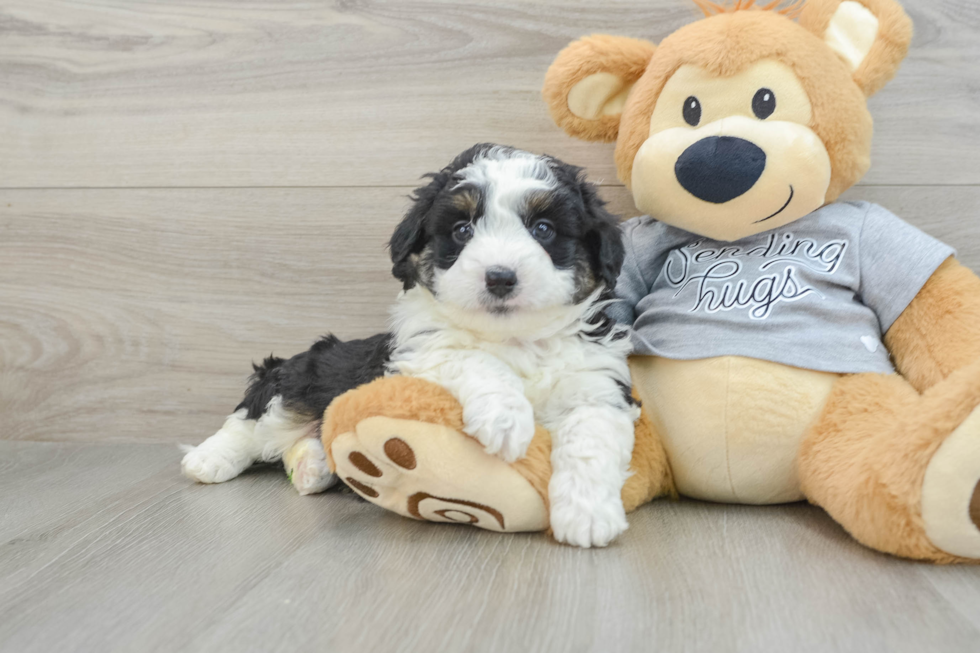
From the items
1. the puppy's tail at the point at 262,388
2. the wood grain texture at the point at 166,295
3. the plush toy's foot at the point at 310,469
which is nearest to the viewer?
the plush toy's foot at the point at 310,469

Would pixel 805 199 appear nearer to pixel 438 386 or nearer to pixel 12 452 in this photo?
pixel 438 386

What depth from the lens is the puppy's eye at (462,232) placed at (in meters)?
1.34

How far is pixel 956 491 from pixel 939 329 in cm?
41

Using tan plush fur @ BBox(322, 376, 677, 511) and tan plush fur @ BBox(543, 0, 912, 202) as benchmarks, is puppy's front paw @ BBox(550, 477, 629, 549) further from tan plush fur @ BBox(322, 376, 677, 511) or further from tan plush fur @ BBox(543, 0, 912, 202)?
tan plush fur @ BBox(543, 0, 912, 202)

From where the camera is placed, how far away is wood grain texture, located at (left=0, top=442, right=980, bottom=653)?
0.92 metres

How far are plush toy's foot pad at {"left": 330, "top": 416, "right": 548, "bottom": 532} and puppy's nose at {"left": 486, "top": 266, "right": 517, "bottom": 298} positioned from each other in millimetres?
253

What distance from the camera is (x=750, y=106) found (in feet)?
4.56

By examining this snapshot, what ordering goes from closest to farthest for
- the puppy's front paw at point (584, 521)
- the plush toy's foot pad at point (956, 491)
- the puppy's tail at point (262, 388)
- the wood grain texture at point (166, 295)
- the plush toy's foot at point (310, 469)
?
the plush toy's foot pad at point (956, 491) < the puppy's front paw at point (584, 521) < the plush toy's foot at point (310, 469) < the puppy's tail at point (262, 388) < the wood grain texture at point (166, 295)

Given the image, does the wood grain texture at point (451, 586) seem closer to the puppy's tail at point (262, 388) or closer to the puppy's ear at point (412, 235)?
the puppy's tail at point (262, 388)

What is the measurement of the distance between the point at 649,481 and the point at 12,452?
1.84m

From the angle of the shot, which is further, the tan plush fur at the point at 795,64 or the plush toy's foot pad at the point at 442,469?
the tan plush fur at the point at 795,64

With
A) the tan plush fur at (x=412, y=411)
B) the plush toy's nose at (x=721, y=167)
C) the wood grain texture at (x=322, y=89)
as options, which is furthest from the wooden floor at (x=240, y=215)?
the plush toy's nose at (x=721, y=167)

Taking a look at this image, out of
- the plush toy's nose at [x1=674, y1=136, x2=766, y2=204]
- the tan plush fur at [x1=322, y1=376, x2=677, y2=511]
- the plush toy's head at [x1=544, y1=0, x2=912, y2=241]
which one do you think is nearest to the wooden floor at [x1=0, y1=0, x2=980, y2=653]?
the tan plush fur at [x1=322, y1=376, x2=677, y2=511]

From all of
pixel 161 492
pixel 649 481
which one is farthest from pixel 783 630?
pixel 161 492
